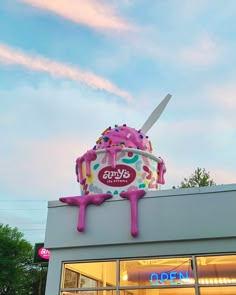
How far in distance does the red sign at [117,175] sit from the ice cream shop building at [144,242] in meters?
0.30

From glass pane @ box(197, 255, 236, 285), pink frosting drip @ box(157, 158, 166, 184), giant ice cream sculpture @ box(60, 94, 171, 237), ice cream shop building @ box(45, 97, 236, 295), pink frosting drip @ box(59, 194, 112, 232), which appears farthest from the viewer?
pink frosting drip @ box(157, 158, 166, 184)

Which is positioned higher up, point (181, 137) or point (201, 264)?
point (181, 137)

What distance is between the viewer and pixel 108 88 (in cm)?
1106

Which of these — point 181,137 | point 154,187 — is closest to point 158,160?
point 154,187

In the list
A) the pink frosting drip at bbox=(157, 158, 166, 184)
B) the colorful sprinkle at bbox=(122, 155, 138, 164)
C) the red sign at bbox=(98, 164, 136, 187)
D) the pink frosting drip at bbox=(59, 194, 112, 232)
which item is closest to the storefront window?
the pink frosting drip at bbox=(59, 194, 112, 232)

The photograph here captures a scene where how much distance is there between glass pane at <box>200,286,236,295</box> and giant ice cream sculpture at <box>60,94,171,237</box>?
7.79 feet

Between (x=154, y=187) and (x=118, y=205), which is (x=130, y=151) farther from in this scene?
(x=118, y=205)

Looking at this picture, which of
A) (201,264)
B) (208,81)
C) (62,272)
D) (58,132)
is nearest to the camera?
(201,264)

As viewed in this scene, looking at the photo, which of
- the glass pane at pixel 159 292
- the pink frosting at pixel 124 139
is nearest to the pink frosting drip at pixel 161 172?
the pink frosting at pixel 124 139

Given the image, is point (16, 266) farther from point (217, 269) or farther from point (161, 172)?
point (217, 269)

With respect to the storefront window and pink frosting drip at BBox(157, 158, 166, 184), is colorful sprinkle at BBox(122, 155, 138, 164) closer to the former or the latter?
pink frosting drip at BBox(157, 158, 166, 184)

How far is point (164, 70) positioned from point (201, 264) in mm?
5719

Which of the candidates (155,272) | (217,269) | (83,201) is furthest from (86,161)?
(217,269)

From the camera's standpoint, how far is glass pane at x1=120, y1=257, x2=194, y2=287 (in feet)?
21.7
